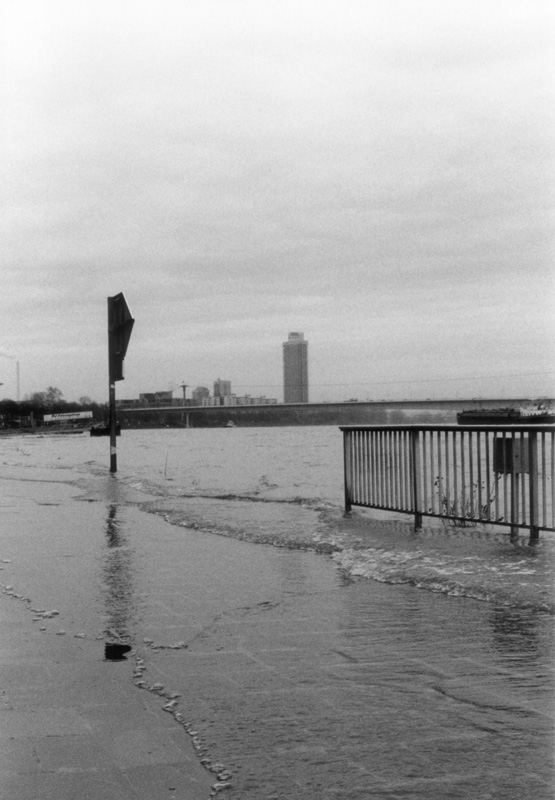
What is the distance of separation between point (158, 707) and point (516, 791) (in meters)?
1.50

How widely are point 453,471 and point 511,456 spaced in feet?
4.80

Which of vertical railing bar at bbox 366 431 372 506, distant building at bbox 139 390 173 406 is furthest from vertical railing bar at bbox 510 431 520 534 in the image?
distant building at bbox 139 390 173 406

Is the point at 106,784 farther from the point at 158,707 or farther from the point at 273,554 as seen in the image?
the point at 273,554

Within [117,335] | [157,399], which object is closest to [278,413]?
[157,399]

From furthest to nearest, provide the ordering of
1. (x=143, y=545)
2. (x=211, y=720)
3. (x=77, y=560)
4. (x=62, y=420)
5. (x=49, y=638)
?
1. (x=62, y=420)
2. (x=143, y=545)
3. (x=77, y=560)
4. (x=49, y=638)
5. (x=211, y=720)

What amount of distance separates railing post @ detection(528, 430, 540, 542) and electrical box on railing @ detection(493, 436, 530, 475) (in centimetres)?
10

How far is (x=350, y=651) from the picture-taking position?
4.44 m

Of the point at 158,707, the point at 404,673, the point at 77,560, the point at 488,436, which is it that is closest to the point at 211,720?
the point at 158,707

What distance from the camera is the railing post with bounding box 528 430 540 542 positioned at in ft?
26.6

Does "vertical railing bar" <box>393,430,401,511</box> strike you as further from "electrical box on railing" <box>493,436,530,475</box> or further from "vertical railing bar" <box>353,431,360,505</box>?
"electrical box on railing" <box>493,436,530,475</box>

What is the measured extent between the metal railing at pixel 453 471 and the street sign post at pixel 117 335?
8.19 meters

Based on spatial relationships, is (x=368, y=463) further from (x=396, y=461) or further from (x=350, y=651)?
(x=350, y=651)

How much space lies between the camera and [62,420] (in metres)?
144

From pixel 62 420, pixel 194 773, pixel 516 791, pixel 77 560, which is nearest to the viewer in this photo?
pixel 516 791
